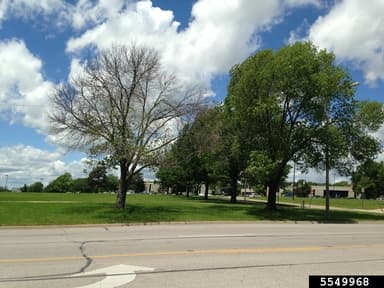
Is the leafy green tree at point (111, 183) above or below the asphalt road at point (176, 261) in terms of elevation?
Result: above

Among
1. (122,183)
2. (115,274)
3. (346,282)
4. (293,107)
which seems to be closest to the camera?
(346,282)

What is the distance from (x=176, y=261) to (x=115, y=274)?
192 centimetres

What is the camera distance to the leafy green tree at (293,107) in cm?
2989

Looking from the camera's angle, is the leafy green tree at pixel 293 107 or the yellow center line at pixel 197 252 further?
the leafy green tree at pixel 293 107

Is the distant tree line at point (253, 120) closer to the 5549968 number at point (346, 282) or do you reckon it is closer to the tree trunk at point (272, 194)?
the tree trunk at point (272, 194)

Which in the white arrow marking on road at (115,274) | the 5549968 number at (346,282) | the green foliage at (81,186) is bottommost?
the white arrow marking on road at (115,274)

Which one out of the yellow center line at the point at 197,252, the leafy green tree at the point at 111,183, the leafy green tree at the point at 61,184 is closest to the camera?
the yellow center line at the point at 197,252

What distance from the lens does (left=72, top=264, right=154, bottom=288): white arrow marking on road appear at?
7.82 m

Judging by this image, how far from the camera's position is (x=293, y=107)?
31500 mm

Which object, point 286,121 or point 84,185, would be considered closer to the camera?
point 286,121

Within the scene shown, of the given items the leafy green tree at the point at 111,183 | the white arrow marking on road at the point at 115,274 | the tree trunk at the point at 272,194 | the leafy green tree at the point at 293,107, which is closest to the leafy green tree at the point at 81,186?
the leafy green tree at the point at 111,183

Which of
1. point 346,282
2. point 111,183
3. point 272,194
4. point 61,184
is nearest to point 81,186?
point 61,184

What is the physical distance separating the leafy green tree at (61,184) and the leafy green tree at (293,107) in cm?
13391

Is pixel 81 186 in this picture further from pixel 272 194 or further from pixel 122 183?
pixel 122 183
